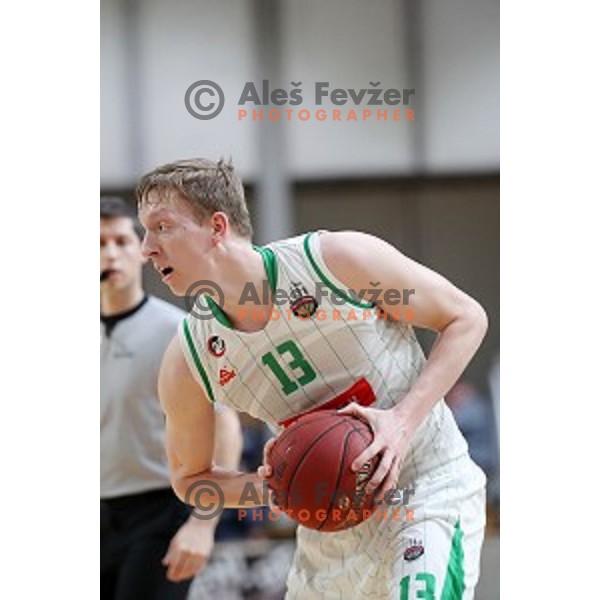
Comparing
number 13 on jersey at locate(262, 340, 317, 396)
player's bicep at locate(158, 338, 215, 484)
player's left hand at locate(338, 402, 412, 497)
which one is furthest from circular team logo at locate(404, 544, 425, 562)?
player's bicep at locate(158, 338, 215, 484)

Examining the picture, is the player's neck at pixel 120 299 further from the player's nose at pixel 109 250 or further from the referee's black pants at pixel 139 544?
the referee's black pants at pixel 139 544

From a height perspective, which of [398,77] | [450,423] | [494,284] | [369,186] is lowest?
[450,423]

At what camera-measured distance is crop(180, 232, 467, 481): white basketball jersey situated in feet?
8.01

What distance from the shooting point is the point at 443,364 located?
2.41 meters

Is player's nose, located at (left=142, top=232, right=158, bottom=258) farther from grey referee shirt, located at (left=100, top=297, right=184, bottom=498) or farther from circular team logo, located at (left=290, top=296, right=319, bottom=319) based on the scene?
grey referee shirt, located at (left=100, top=297, right=184, bottom=498)

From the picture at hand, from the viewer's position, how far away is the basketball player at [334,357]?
2396 millimetres

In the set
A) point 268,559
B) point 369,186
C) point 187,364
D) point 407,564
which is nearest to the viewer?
point 407,564

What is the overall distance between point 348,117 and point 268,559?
41.2 inches

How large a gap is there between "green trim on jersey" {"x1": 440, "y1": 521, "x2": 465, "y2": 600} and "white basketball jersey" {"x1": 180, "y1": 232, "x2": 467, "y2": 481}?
0.14m

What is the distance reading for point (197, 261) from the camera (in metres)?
2.50

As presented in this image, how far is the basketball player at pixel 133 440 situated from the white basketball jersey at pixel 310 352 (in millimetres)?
978

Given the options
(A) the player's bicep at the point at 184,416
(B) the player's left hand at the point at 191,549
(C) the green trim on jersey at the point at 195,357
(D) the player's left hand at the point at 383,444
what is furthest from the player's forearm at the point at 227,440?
(D) the player's left hand at the point at 383,444
